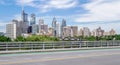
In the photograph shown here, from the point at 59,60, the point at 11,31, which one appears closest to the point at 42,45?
the point at 59,60

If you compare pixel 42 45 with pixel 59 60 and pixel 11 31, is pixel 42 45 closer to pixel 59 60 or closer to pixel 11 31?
pixel 59 60

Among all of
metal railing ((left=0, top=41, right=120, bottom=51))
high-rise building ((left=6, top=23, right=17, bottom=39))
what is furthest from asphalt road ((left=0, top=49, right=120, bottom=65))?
high-rise building ((left=6, top=23, right=17, bottom=39))

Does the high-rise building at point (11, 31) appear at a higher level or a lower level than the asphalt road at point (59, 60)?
higher

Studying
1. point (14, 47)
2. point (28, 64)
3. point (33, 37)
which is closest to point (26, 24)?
point (33, 37)

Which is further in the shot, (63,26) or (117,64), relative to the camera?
(63,26)

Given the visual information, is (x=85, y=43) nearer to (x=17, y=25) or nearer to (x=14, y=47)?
(x=14, y=47)

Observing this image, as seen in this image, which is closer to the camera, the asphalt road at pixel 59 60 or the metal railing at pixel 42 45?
the asphalt road at pixel 59 60

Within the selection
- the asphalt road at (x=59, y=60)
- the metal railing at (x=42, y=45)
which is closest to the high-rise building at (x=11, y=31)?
the metal railing at (x=42, y=45)

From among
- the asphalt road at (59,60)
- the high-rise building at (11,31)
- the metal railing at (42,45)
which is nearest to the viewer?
the asphalt road at (59,60)

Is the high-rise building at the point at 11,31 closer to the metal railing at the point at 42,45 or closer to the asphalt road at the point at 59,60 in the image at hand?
the metal railing at the point at 42,45

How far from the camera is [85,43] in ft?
128

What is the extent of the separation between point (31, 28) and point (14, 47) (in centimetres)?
9030

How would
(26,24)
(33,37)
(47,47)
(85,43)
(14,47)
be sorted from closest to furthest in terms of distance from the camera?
1. (14,47)
2. (47,47)
3. (85,43)
4. (33,37)
5. (26,24)

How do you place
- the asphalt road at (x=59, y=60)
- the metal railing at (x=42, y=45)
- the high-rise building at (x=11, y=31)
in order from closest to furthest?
the asphalt road at (x=59, y=60) < the metal railing at (x=42, y=45) < the high-rise building at (x=11, y=31)
